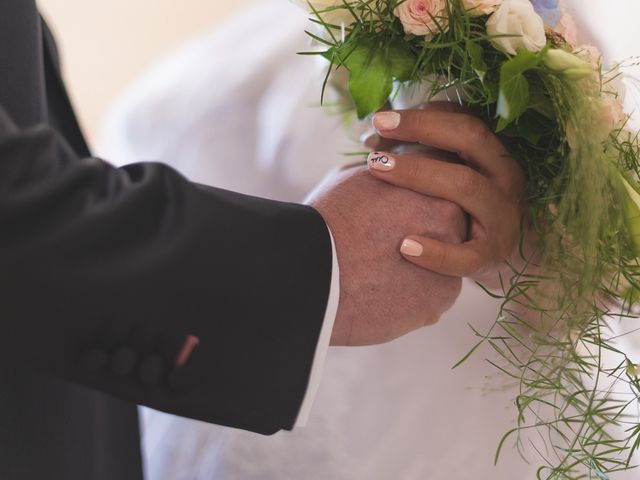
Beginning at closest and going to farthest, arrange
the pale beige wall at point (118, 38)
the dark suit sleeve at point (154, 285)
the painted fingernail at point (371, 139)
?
the dark suit sleeve at point (154, 285) → the painted fingernail at point (371, 139) → the pale beige wall at point (118, 38)

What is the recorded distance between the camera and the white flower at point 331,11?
2.21ft

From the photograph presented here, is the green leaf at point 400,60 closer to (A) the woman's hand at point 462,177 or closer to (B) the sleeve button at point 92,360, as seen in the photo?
(A) the woman's hand at point 462,177

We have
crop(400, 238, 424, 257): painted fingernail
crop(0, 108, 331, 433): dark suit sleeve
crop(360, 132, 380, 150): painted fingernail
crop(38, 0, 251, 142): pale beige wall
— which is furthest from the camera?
crop(38, 0, 251, 142): pale beige wall

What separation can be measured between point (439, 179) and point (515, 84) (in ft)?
0.39

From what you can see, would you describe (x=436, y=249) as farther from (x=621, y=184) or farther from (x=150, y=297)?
(x=150, y=297)

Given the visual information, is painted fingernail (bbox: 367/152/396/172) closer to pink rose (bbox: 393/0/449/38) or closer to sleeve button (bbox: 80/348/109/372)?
pink rose (bbox: 393/0/449/38)

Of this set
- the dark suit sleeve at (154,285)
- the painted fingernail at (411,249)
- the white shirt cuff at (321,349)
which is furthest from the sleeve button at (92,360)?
the painted fingernail at (411,249)

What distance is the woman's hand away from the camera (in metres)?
0.70

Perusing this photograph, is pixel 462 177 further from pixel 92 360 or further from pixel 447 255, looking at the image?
pixel 92 360

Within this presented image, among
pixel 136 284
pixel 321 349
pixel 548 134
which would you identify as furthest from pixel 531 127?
pixel 136 284

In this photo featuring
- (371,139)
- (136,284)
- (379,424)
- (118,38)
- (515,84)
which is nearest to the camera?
(136,284)

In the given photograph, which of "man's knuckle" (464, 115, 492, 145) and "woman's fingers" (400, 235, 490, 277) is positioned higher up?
"man's knuckle" (464, 115, 492, 145)

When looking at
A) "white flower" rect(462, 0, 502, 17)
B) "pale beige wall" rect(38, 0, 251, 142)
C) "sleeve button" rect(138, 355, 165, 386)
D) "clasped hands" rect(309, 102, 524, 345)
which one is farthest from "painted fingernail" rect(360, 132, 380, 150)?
"pale beige wall" rect(38, 0, 251, 142)

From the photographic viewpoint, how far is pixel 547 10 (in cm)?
68
